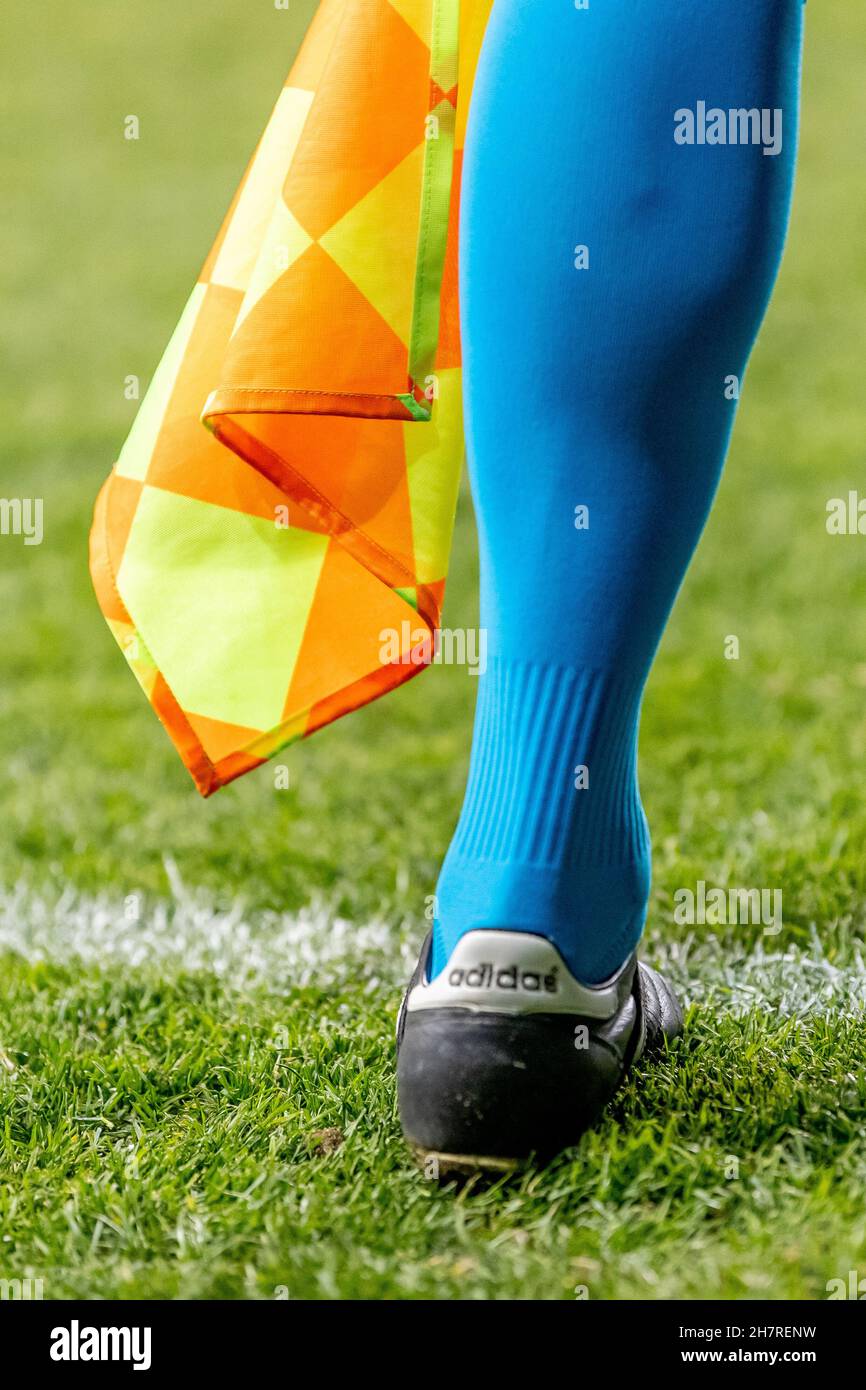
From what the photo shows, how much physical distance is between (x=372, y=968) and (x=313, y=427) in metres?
0.76

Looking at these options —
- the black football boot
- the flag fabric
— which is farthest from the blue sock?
the flag fabric

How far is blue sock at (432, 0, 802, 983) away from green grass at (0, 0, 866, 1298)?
0.23 metres

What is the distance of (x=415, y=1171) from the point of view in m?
1.37

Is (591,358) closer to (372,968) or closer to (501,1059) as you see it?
(501,1059)

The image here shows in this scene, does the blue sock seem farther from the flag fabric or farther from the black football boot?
the flag fabric

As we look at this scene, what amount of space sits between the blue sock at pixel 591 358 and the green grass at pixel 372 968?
23 cm

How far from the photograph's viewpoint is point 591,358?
1.30 metres

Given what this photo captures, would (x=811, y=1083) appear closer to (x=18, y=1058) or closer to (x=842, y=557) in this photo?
(x=18, y=1058)

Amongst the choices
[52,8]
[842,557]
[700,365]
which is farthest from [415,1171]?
[52,8]

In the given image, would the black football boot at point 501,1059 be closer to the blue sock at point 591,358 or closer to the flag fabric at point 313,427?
the blue sock at point 591,358

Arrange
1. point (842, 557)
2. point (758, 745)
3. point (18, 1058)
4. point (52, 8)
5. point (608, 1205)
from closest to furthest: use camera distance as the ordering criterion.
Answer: point (608, 1205), point (18, 1058), point (758, 745), point (842, 557), point (52, 8)

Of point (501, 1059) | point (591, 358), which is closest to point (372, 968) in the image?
point (501, 1059)

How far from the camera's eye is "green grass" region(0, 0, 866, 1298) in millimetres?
1251

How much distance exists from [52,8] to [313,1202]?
50.4 feet
